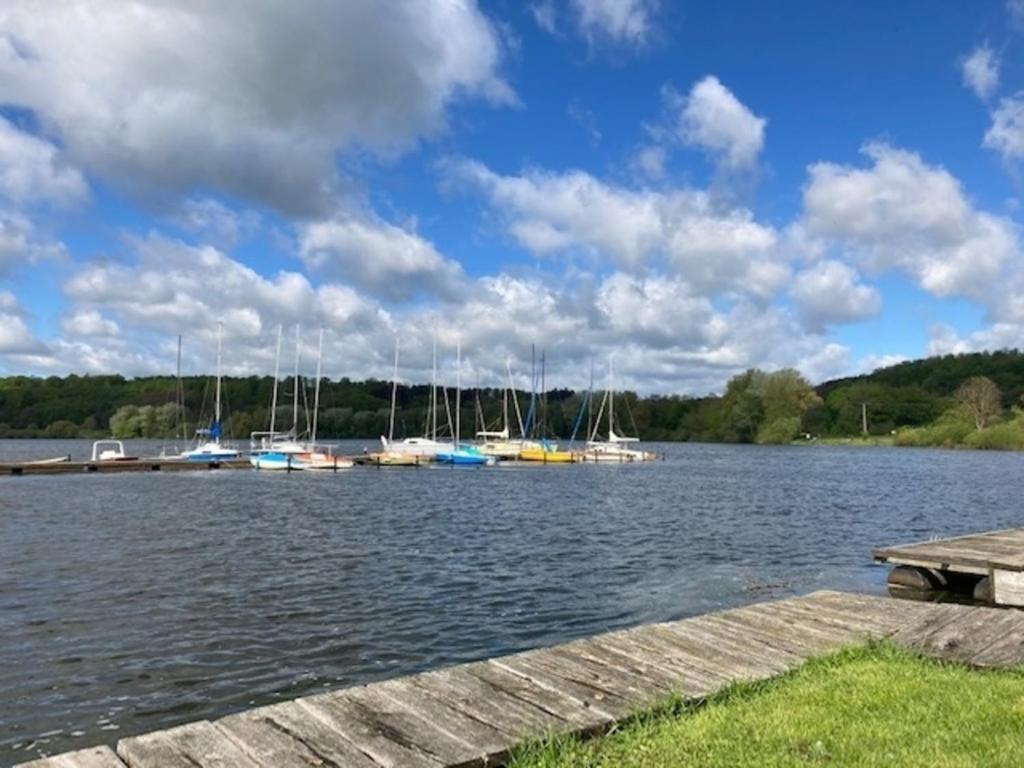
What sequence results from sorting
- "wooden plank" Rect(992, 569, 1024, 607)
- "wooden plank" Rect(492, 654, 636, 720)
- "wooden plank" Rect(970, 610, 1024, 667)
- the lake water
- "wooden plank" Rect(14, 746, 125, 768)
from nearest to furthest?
"wooden plank" Rect(14, 746, 125, 768) < "wooden plank" Rect(492, 654, 636, 720) < "wooden plank" Rect(970, 610, 1024, 667) < the lake water < "wooden plank" Rect(992, 569, 1024, 607)

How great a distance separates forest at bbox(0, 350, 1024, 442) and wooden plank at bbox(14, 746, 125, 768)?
129358mm

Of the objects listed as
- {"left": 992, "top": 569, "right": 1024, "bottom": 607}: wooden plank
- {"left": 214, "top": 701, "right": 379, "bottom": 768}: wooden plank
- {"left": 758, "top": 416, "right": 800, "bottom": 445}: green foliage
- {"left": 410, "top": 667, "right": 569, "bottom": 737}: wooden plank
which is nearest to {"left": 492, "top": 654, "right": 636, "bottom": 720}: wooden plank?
{"left": 410, "top": 667, "right": 569, "bottom": 737}: wooden plank

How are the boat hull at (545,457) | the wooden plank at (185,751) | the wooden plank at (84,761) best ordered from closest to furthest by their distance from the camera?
the wooden plank at (84,761)
the wooden plank at (185,751)
the boat hull at (545,457)

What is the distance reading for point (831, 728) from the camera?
20.6ft

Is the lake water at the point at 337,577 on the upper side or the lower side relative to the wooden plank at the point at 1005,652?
lower

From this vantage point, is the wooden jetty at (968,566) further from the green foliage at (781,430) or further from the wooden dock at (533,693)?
the green foliage at (781,430)

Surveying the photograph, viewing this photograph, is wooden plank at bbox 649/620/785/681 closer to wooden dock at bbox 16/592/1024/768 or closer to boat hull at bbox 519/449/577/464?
wooden dock at bbox 16/592/1024/768

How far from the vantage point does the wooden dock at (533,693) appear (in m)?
5.72

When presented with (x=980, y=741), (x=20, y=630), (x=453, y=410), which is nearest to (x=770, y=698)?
(x=980, y=741)

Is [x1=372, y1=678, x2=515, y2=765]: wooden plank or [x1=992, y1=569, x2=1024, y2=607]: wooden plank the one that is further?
[x1=992, y1=569, x2=1024, y2=607]: wooden plank

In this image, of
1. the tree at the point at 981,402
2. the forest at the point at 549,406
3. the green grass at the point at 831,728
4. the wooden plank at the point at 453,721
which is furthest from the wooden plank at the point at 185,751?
the tree at the point at 981,402

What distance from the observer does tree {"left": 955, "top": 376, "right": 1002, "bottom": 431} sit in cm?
14375

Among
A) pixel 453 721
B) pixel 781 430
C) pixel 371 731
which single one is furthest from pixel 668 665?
pixel 781 430

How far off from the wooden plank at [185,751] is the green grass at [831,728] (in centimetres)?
201
